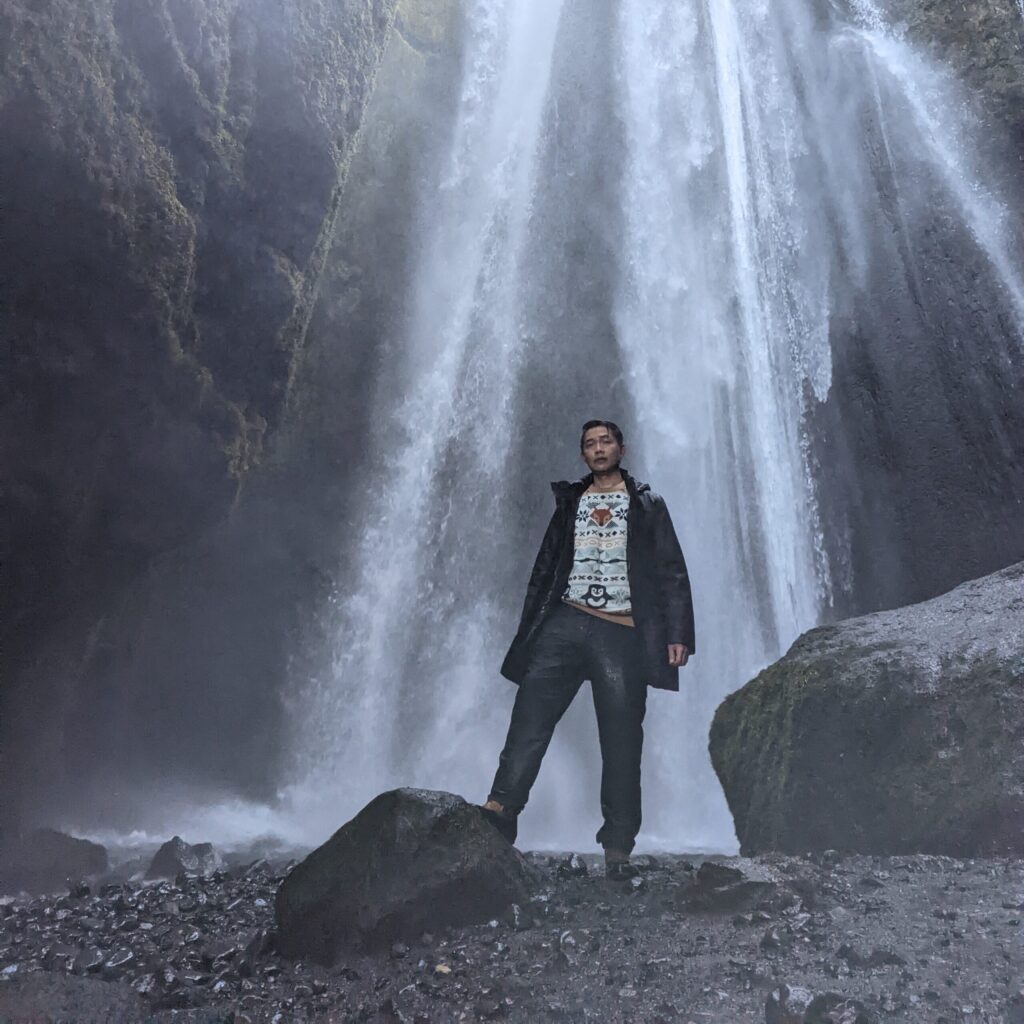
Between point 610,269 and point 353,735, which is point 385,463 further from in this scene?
point 610,269

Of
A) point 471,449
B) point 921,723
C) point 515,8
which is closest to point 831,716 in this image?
point 921,723

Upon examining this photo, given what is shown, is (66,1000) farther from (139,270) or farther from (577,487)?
(139,270)

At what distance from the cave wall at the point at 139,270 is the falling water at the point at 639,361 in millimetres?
3866

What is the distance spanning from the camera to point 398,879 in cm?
306

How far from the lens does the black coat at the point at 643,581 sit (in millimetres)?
3670

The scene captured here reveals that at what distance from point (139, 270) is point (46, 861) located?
5.53 metres

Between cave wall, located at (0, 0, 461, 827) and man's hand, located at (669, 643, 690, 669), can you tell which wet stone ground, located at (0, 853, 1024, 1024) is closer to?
man's hand, located at (669, 643, 690, 669)

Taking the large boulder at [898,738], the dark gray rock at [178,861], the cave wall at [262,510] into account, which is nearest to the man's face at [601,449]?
the large boulder at [898,738]

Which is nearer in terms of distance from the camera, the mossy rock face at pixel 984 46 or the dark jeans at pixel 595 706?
the dark jeans at pixel 595 706

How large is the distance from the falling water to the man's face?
850cm

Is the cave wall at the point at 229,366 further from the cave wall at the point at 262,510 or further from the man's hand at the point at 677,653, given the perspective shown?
the man's hand at the point at 677,653

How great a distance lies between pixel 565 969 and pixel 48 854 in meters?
6.80

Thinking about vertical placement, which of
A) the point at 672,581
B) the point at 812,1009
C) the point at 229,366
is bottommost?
the point at 812,1009

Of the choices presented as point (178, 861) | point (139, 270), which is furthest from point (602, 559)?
point (139, 270)
